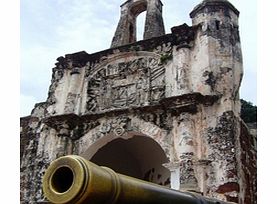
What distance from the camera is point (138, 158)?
12.0 meters

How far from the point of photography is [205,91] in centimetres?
843

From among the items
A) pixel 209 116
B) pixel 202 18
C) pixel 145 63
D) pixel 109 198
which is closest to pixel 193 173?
pixel 209 116

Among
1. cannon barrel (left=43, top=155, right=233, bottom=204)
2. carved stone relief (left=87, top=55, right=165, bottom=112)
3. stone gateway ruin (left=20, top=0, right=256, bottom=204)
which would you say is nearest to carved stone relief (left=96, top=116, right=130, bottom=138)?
stone gateway ruin (left=20, top=0, right=256, bottom=204)

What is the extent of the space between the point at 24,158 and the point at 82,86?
2941 millimetres

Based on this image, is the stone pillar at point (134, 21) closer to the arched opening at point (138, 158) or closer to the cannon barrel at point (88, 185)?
the arched opening at point (138, 158)

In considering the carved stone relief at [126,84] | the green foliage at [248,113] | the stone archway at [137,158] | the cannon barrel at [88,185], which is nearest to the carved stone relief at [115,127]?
the carved stone relief at [126,84]

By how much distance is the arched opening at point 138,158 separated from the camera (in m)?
11.0

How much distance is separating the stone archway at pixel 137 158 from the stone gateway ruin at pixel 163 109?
39 mm

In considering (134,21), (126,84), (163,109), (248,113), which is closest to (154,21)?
(134,21)

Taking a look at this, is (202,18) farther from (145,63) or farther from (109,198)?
(109,198)

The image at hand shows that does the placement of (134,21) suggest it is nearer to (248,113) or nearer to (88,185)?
(88,185)

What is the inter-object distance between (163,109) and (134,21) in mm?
4658

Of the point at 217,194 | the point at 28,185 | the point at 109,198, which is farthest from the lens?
the point at 28,185

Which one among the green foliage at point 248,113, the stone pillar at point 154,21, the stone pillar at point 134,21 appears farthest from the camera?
the green foliage at point 248,113
